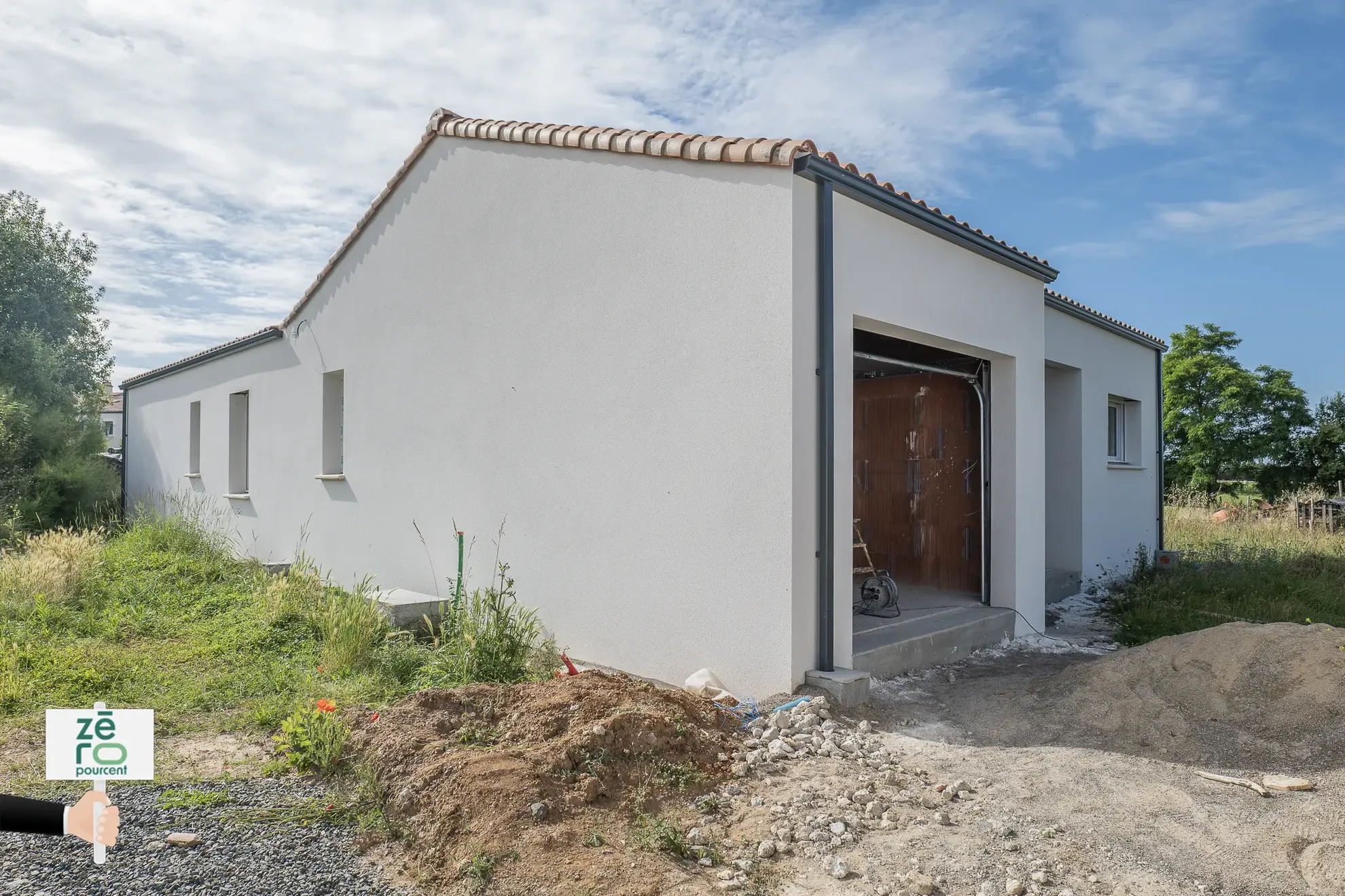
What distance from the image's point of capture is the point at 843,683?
5.23 m

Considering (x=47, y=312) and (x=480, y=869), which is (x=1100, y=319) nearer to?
(x=480, y=869)

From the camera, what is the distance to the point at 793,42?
636 centimetres

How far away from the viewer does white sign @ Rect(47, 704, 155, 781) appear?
2182mm

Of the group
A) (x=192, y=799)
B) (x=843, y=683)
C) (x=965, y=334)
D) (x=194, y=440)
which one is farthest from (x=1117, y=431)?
(x=194, y=440)

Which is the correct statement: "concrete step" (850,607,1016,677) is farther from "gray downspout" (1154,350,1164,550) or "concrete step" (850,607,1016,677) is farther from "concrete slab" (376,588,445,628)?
"gray downspout" (1154,350,1164,550)

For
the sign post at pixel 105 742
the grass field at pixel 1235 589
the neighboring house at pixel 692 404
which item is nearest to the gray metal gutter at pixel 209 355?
the neighboring house at pixel 692 404

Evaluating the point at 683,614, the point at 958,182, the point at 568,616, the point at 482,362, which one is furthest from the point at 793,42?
the point at 568,616

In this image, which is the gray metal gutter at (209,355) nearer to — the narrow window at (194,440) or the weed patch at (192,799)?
the narrow window at (194,440)

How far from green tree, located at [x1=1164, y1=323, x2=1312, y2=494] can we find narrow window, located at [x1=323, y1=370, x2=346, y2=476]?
24.0m

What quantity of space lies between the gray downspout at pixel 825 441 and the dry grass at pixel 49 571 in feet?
24.5

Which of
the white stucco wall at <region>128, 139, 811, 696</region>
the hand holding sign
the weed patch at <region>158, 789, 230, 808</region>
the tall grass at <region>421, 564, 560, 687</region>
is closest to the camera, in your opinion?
the hand holding sign

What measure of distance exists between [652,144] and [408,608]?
4694mm

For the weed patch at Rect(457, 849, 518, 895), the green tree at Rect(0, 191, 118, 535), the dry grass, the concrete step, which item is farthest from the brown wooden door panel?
the green tree at Rect(0, 191, 118, 535)

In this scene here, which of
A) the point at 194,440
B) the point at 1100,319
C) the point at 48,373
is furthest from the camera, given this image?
the point at 48,373
